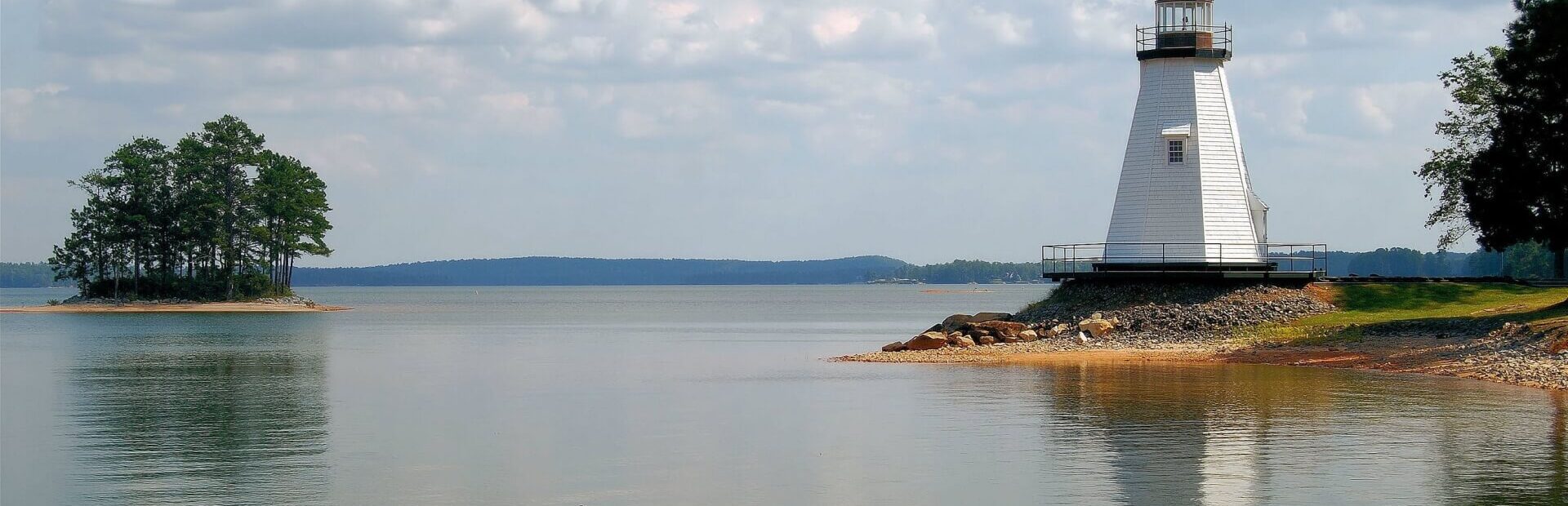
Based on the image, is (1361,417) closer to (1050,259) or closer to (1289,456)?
(1289,456)

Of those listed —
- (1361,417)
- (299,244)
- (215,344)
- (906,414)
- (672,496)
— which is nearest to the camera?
(672,496)

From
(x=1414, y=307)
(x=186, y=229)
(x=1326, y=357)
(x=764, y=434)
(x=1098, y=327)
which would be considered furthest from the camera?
(x=186, y=229)

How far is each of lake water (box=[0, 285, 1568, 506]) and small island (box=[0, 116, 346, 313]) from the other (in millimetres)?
59898

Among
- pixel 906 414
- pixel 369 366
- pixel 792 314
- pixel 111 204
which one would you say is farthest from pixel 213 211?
pixel 906 414

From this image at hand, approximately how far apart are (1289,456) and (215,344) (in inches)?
1813

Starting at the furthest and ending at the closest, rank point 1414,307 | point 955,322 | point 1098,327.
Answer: point 955,322 → point 1414,307 → point 1098,327

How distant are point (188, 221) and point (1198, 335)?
77187 mm

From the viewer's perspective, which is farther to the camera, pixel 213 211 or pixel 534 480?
pixel 213 211

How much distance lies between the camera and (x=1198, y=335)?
144 feet

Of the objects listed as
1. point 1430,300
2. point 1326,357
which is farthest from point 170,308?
point 1326,357

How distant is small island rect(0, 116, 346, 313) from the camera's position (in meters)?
102

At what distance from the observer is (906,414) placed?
1111 inches

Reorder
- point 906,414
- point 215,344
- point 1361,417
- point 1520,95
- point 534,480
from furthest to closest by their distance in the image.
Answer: point 215,344 → point 1520,95 → point 906,414 → point 1361,417 → point 534,480

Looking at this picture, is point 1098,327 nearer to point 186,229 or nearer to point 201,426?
point 201,426
